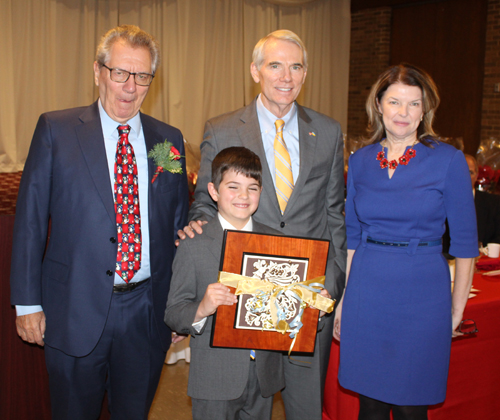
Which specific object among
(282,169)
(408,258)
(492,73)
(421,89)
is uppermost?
(492,73)

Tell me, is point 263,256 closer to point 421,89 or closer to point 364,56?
point 421,89

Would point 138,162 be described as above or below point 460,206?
above

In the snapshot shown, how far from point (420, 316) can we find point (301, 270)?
0.68m

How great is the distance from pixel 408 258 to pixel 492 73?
8711 mm

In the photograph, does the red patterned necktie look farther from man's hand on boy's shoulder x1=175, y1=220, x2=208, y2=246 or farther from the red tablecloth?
the red tablecloth

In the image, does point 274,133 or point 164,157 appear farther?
point 274,133

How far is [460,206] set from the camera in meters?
2.13

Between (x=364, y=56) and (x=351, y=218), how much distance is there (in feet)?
33.9

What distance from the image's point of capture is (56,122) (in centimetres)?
211

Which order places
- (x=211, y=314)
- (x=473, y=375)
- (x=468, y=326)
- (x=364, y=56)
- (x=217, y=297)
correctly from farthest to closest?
1. (x=364, y=56)
2. (x=473, y=375)
3. (x=468, y=326)
4. (x=211, y=314)
5. (x=217, y=297)

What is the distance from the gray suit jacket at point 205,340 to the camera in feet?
6.54

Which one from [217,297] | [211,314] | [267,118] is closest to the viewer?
[217,297]

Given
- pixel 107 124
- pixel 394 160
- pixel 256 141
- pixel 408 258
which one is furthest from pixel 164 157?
pixel 408 258

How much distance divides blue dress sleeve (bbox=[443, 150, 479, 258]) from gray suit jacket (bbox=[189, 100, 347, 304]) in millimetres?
525
